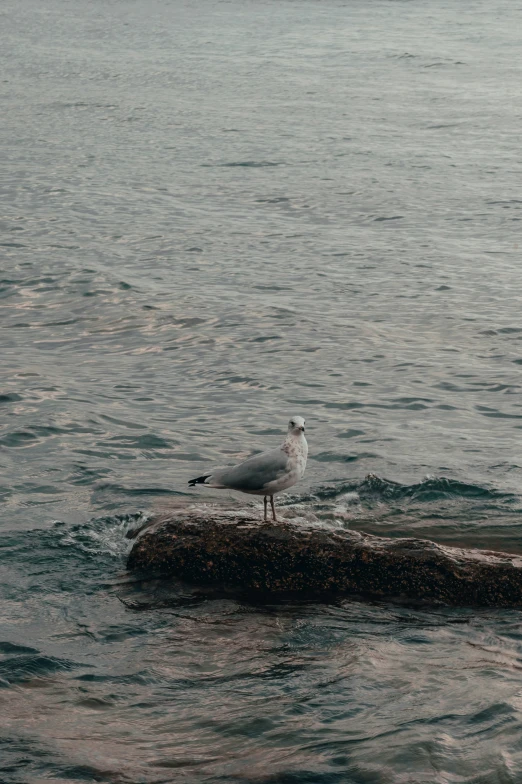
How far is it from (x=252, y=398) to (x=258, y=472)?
18.2ft

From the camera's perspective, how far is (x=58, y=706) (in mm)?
7781

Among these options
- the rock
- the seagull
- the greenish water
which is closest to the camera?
A: the greenish water

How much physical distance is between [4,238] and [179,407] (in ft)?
34.2

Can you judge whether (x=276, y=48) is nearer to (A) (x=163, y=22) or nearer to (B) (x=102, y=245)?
(A) (x=163, y=22)

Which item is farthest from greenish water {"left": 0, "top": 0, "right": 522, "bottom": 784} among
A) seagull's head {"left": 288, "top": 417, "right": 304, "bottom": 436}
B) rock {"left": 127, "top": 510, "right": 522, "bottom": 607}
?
seagull's head {"left": 288, "top": 417, "right": 304, "bottom": 436}

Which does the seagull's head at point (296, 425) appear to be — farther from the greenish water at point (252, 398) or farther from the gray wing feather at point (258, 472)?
the greenish water at point (252, 398)

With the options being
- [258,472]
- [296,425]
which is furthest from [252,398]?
[258,472]

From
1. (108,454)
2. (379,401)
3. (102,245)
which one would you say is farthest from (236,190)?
(108,454)

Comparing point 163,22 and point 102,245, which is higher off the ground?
point 163,22

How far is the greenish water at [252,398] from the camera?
24.8 feet

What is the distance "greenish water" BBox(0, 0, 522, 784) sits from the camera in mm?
7566

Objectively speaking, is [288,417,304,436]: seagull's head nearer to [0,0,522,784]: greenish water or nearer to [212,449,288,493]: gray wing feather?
[212,449,288,493]: gray wing feather

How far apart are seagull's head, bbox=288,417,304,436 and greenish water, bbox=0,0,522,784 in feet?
4.43

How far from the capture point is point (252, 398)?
15.0 m
